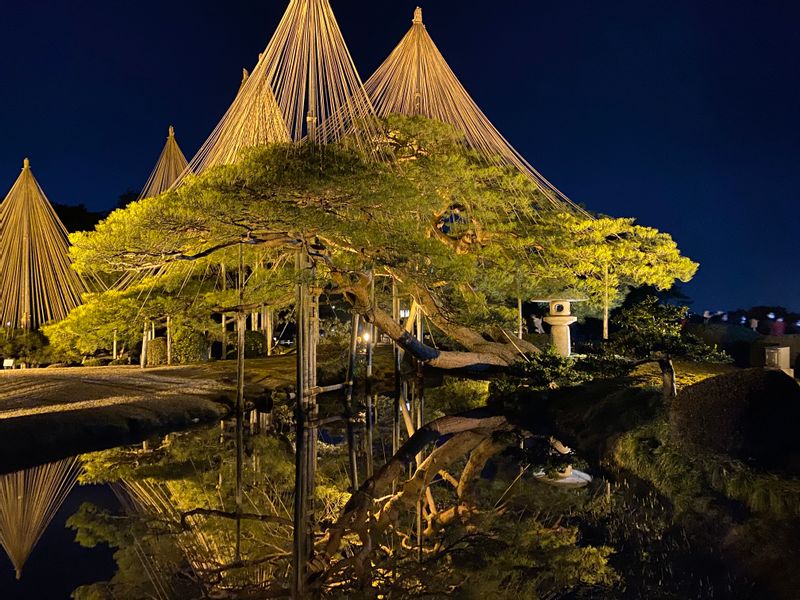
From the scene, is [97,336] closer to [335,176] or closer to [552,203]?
[335,176]

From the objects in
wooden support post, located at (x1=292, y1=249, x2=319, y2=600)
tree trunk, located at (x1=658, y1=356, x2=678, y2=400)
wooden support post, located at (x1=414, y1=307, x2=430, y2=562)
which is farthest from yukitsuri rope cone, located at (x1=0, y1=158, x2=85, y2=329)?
tree trunk, located at (x1=658, y1=356, x2=678, y2=400)

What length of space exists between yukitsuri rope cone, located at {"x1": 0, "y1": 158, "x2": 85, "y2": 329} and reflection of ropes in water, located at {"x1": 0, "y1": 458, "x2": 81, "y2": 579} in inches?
492

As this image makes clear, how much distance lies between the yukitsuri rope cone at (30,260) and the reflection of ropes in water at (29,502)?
1250 centimetres

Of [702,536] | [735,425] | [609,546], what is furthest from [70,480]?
[735,425]

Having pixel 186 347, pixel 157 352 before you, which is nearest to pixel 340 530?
pixel 186 347

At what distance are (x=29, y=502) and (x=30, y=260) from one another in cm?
1528

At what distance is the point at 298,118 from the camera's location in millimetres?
11102

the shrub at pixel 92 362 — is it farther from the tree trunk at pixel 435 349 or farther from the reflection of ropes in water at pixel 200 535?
the reflection of ropes in water at pixel 200 535

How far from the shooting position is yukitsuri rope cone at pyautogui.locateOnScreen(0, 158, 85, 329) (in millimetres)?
19688

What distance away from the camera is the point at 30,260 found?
20.1 metres

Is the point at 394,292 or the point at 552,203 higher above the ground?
the point at 552,203

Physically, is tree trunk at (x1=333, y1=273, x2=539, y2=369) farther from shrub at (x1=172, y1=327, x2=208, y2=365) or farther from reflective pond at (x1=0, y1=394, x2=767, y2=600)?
shrub at (x1=172, y1=327, x2=208, y2=365)

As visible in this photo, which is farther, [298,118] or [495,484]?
[298,118]

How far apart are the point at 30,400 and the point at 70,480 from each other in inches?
161
